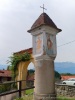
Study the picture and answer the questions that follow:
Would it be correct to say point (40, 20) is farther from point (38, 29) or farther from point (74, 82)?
point (74, 82)

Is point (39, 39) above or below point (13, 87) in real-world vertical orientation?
above

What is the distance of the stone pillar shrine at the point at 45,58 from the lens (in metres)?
9.06

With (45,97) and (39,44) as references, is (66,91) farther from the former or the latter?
(39,44)

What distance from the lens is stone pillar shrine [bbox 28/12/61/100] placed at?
→ 9.06m

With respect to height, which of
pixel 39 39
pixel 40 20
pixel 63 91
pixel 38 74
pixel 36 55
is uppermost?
pixel 40 20

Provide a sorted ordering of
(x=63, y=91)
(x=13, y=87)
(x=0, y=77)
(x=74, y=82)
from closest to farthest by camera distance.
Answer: (x=63, y=91), (x=13, y=87), (x=74, y=82), (x=0, y=77)

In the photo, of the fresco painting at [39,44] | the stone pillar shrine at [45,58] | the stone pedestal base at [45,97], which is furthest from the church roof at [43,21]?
the stone pedestal base at [45,97]

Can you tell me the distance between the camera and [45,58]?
9203mm

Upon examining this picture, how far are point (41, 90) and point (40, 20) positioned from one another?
9.11 ft

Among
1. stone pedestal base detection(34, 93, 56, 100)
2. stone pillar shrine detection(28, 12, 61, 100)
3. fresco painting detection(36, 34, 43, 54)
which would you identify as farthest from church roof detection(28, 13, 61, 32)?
stone pedestal base detection(34, 93, 56, 100)

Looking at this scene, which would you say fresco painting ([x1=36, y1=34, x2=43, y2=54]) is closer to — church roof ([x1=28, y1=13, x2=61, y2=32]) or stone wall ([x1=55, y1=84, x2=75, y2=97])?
church roof ([x1=28, y1=13, x2=61, y2=32])

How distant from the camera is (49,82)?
29.8 feet

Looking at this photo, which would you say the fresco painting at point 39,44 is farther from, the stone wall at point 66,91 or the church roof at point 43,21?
the stone wall at point 66,91

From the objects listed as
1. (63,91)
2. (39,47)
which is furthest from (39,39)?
(63,91)
